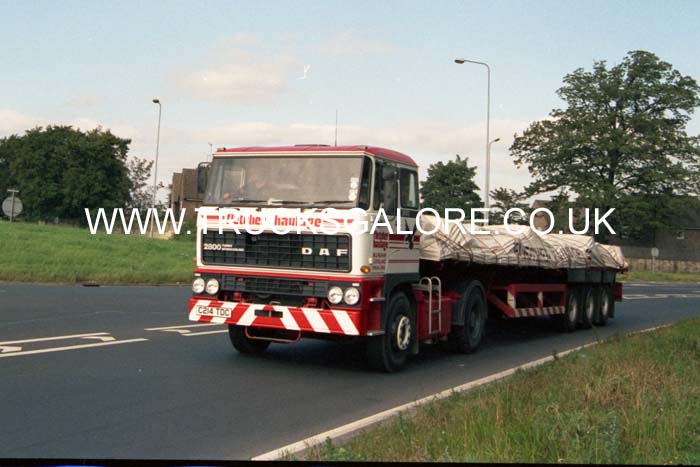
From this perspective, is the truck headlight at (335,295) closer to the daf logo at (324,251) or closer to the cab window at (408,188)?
the daf logo at (324,251)

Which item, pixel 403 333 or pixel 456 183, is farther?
pixel 456 183

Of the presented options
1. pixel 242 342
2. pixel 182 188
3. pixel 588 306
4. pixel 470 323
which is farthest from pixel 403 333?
pixel 182 188

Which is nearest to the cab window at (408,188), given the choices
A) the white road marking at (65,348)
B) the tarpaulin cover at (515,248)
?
the tarpaulin cover at (515,248)

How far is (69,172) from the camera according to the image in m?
73.1

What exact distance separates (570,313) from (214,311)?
9515 millimetres

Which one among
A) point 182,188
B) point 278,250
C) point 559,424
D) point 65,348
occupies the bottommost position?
point 65,348

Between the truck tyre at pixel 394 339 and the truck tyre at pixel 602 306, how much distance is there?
31.0 feet

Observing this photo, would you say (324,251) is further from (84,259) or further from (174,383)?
(84,259)

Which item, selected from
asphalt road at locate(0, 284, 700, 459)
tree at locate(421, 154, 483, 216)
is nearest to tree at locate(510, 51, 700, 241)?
tree at locate(421, 154, 483, 216)

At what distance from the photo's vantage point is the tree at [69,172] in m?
72.8

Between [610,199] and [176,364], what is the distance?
49543mm

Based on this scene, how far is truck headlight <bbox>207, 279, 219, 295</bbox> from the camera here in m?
10.2

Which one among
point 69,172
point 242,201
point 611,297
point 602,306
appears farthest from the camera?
point 69,172

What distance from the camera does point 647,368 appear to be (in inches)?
348
